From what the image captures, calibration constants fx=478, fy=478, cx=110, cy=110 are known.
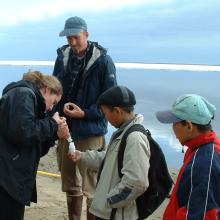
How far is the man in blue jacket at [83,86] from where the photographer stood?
14.0 feet

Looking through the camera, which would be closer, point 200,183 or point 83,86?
point 200,183

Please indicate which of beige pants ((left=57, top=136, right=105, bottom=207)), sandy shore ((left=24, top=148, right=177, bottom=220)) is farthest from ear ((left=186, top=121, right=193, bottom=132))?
sandy shore ((left=24, top=148, right=177, bottom=220))

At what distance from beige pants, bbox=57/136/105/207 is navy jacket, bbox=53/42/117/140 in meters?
0.09

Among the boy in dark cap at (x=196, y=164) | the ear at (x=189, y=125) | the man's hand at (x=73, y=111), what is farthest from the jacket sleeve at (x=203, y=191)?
the man's hand at (x=73, y=111)

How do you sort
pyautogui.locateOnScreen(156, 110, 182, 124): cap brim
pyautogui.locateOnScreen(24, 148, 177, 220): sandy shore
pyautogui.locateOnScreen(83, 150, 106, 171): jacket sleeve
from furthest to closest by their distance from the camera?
pyautogui.locateOnScreen(24, 148, 177, 220): sandy shore < pyautogui.locateOnScreen(83, 150, 106, 171): jacket sleeve < pyautogui.locateOnScreen(156, 110, 182, 124): cap brim

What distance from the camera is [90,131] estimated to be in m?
4.32

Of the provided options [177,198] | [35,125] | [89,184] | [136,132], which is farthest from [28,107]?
[89,184]

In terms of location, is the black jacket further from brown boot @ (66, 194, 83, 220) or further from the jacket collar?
brown boot @ (66, 194, 83, 220)

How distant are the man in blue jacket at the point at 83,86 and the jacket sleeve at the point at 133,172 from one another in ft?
4.29

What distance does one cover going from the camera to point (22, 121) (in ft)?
10.0

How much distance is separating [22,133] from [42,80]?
17.4 inches

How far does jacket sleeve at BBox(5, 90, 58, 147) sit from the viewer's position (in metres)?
3.06

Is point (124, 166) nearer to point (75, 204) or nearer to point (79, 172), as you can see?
point (79, 172)

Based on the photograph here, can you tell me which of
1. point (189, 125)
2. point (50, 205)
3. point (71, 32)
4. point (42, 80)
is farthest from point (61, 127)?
point (50, 205)
